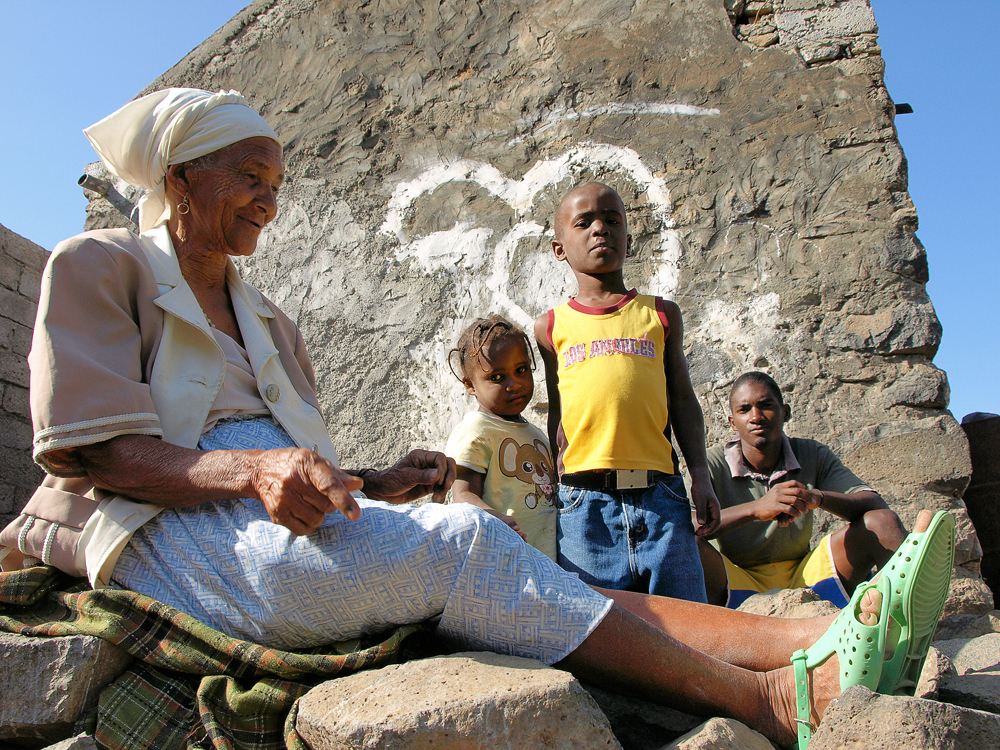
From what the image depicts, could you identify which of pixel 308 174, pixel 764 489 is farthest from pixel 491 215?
pixel 764 489

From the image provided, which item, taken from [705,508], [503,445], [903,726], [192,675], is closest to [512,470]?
[503,445]

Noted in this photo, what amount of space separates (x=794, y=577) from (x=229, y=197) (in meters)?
2.34

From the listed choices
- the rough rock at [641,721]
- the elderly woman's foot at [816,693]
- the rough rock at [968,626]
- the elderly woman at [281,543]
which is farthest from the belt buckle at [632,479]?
the rough rock at [968,626]

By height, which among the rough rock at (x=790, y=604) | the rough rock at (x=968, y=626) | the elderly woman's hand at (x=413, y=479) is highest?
the elderly woman's hand at (x=413, y=479)

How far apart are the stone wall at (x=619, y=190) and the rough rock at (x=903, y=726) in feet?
6.82

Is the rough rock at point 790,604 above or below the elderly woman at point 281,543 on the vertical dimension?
below

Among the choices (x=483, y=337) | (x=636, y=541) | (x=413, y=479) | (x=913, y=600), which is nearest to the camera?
(x=913, y=600)

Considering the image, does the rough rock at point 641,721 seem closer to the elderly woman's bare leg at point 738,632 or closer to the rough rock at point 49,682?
the elderly woman's bare leg at point 738,632

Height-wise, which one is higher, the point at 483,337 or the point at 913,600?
the point at 483,337

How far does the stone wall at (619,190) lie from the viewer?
10.6 ft

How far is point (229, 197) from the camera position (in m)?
1.97

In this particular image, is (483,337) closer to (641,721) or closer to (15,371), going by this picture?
(641,721)

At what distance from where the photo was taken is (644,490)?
7.55 ft

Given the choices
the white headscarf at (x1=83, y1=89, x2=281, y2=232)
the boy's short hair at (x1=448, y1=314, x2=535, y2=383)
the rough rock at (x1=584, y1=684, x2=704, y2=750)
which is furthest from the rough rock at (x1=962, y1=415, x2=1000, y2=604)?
the white headscarf at (x1=83, y1=89, x2=281, y2=232)
